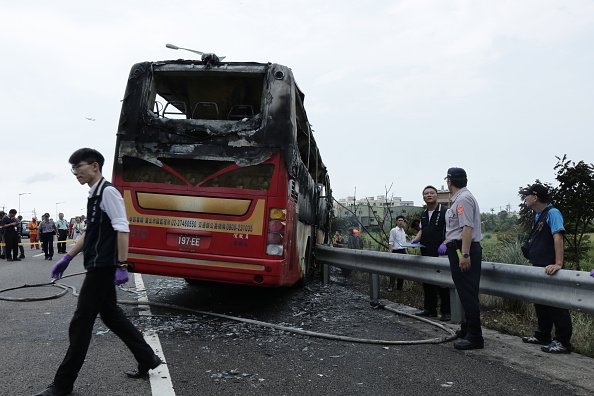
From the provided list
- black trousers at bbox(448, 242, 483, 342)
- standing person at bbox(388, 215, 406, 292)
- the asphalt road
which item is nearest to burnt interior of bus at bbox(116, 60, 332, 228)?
the asphalt road

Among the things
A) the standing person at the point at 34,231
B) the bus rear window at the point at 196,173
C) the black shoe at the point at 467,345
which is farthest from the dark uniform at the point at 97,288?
the standing person at the point at 34,231

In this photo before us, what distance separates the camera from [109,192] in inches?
150

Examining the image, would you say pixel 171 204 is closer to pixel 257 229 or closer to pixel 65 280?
pixel 257 229

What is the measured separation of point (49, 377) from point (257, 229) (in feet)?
10.1

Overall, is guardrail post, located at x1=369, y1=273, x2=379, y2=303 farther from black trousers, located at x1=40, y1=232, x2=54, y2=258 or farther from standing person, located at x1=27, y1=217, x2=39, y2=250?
standing person, located at x1=27, y1=217, x2=39, y2=250

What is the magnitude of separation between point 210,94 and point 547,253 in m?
5.13

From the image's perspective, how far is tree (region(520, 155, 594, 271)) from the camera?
34.4 ft

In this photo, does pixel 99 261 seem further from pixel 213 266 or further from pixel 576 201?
pixel 576 201

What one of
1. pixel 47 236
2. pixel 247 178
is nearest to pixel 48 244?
pixel 47 236

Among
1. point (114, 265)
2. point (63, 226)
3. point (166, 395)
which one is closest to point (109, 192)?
point (114, 265)

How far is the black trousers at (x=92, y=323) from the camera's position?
360cm

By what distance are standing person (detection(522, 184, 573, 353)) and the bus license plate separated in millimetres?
4041

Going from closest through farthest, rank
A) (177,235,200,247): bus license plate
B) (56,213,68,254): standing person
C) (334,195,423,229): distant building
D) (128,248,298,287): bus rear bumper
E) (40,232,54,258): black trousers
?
1. (128,248,298,287): bus rear bumper
2. (177,235,200,247): bus license plate
3. (334,195,423,229): distant building
4. (40,232,54,258): black trousers
5. (56,213,68,254): standing person

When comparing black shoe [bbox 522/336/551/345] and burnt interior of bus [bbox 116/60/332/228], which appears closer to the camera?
black shoe [bbox 522/336/551/345]
